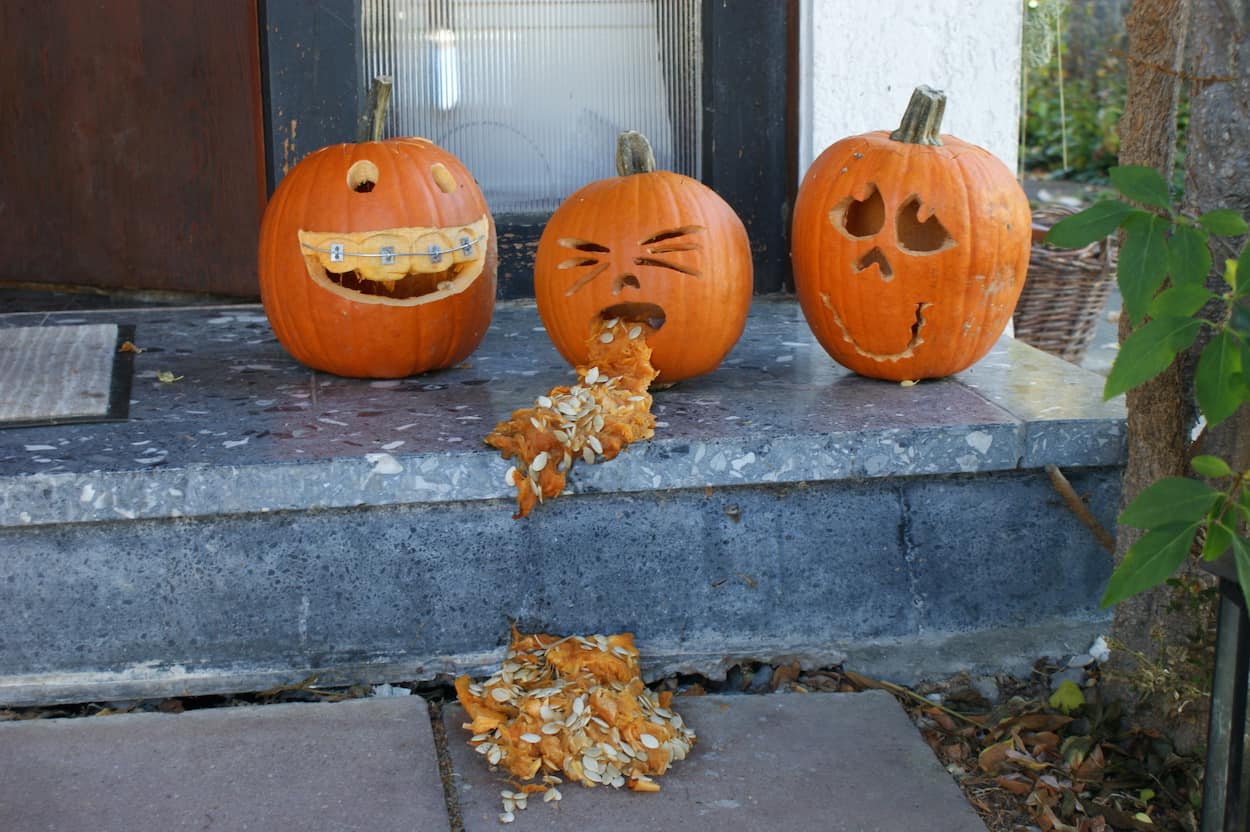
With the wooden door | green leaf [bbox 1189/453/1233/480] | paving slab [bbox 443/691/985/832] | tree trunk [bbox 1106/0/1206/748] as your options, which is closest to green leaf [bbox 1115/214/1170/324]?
green leaf [bbox 1189/453/1233/480]

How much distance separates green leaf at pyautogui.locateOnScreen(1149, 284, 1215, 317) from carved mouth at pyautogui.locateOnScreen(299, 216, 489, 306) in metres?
1.43

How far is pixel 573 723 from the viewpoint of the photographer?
6.51ft

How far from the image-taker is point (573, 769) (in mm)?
1949

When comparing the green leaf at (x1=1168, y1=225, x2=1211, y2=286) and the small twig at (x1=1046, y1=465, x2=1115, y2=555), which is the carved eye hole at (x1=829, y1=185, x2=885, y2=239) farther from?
the green leaf at (x1=1168, y1=225, x2=1211, y2=286)

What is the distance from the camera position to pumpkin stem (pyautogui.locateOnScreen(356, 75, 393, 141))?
260 cm

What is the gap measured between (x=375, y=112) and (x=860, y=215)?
0.95 m

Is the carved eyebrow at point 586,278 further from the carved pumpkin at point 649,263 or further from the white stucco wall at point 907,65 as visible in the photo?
the white stucco wall at point 907,65

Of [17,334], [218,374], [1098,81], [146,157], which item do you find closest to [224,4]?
[146,157]

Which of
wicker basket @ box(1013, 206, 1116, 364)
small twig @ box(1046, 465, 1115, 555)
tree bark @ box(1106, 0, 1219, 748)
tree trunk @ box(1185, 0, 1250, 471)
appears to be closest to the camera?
tree trunk @ box(1185, 0, 1250, 471)

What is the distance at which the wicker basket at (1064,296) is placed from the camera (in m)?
3.94

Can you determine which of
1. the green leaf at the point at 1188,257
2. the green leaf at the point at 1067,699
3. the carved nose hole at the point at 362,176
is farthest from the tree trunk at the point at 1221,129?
the carved nose hole at the point at 362,176

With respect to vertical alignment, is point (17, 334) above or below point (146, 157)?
below

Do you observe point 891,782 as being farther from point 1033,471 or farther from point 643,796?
point 1033,471

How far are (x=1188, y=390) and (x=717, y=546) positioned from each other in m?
0.79
